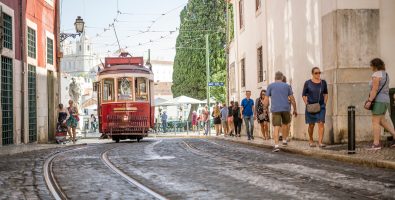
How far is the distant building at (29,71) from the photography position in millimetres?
18844

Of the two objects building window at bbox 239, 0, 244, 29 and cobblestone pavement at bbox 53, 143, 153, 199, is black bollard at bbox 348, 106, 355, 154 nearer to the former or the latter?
cobblestone pavement at bbox 53, 143, 153, 199

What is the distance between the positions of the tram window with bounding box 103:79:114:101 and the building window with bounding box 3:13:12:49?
4400mm

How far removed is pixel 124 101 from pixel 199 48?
36375mm

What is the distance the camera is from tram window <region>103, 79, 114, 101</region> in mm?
22531

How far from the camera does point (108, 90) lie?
22.7 meters

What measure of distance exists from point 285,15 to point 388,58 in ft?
16.8

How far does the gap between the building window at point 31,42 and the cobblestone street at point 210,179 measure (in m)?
11.2

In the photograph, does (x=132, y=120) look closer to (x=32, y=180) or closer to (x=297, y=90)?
(x=297, y=90)

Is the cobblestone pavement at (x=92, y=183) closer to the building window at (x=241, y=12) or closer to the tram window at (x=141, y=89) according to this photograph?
the tram window at (x=141, y=89)

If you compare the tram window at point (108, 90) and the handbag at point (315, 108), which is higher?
the tram window at point (108, 90)

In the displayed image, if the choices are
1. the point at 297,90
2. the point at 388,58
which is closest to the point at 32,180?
the point at 388,58

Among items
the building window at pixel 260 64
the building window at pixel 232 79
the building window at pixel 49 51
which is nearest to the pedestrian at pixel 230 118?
the building window at pixel 260 64

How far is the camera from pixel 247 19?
25.6 m

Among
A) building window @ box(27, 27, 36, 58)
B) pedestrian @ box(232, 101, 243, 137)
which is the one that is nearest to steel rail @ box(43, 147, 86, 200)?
building window @ box(27, 27, 36, 58)
